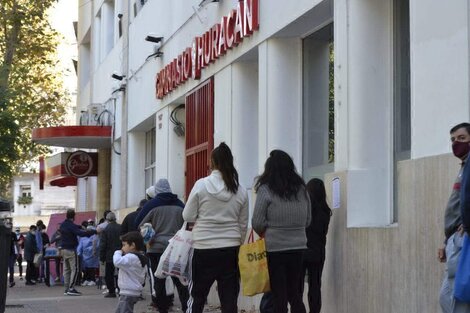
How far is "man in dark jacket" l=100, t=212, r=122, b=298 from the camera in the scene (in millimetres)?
19375

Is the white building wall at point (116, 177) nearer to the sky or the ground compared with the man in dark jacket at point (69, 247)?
nearer to the sky

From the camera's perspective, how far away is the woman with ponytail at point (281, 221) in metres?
9.33

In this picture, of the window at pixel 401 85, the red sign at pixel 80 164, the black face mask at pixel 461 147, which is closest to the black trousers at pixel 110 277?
the window at pixel 401 85

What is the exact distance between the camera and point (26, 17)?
109ft

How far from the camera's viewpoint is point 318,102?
43.6 feet

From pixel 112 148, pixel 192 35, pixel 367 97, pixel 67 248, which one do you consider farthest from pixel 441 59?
pixel 112 148

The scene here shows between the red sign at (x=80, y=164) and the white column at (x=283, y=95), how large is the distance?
A: 18.3m

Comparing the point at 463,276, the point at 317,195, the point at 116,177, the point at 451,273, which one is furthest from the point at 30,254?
the point at 463,276

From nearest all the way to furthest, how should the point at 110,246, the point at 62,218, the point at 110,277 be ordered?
the point at 110,246 → the point at 110,277 → the point at 62,218

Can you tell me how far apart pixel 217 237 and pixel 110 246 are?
10485 mm

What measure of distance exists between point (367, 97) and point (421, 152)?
183 cm

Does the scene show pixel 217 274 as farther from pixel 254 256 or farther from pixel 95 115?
pixel 95 115

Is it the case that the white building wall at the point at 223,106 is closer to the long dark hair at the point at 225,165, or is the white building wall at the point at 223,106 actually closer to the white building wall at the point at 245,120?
the white building wall at the point at 245,120

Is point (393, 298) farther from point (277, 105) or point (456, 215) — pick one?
point (277, 105)
